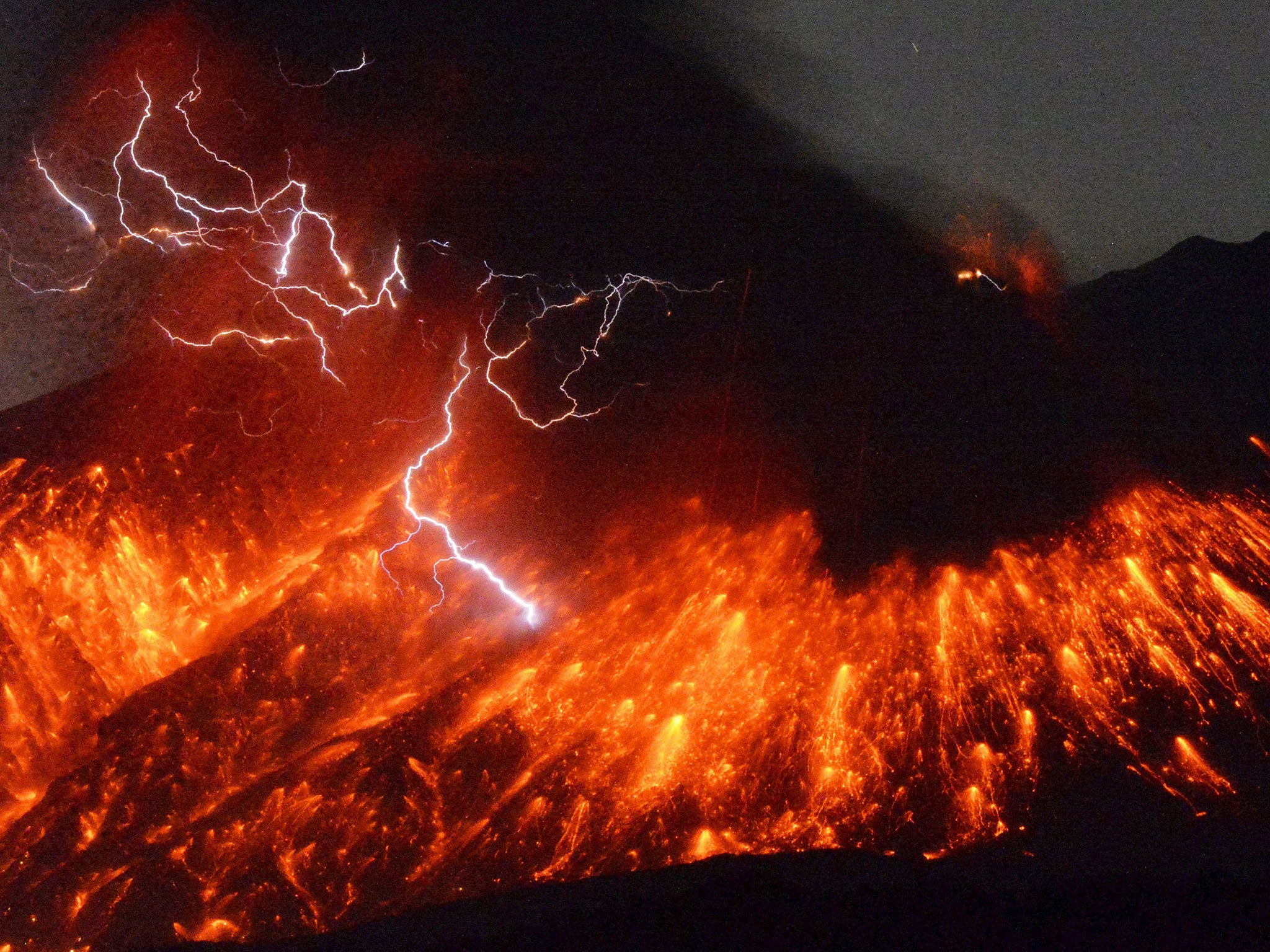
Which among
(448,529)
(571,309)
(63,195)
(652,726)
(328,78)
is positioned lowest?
(652,726)

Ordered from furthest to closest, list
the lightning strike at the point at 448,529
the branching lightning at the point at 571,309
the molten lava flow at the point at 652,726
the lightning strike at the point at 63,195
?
the branching lightning at the point at 571,309
the lightning strike at the point at 448,529
the lightning strike at the point at 63,195
the molten lava flow at the point at 652,726

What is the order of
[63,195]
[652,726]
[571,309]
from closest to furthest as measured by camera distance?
[652,726] < [63,195] < [571,309]

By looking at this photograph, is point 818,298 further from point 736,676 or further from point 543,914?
point 543,914

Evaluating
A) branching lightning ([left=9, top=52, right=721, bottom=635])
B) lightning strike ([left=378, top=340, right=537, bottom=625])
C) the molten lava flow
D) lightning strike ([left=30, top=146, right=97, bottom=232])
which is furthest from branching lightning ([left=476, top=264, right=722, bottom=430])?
lightning strike ([left=30, top=146, right=97, bottom=232])

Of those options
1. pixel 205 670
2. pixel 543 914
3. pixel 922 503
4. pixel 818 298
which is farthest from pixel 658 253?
pixel 543 914

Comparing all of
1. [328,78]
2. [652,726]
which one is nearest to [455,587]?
[652,726]

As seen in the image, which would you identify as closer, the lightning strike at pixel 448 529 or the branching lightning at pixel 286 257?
the branching lightning at pixel 286 257

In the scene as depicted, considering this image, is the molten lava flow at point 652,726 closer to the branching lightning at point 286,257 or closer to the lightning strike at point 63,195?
the branching lightning at point 286,257

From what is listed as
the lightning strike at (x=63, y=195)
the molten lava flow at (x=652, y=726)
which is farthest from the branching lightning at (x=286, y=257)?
the molten lava flow at (x=652, y=726)

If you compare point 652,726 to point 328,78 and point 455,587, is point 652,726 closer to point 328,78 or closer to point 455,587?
point 455,587
